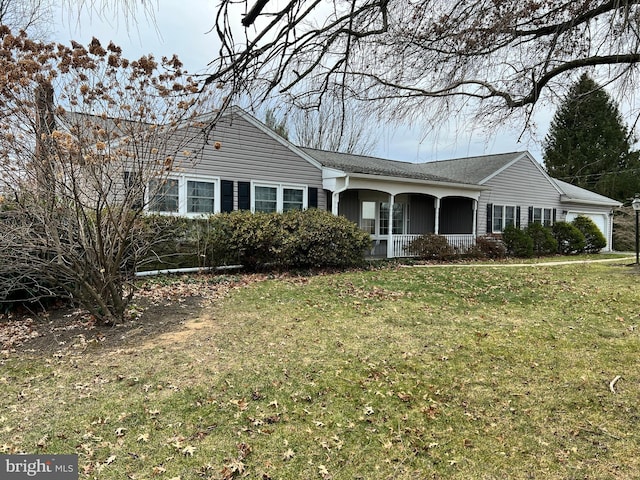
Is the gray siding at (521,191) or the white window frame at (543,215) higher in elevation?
the gray siding at (521,191)

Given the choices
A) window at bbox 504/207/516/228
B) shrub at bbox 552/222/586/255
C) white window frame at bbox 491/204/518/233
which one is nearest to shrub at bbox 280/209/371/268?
white window frame at bbox 491/204/518/233

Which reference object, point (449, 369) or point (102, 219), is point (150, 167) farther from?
point (449, 369)

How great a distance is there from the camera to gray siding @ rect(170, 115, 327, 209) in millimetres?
11375

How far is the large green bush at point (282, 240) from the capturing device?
406 inches

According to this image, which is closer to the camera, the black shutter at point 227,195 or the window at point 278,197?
the black shutter at point 227,195

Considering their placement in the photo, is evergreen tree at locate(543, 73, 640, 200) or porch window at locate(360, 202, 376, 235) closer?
evergreen tree at locate(543, 73, 640, 200)

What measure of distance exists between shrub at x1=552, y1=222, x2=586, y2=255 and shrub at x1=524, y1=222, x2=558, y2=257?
1115mm

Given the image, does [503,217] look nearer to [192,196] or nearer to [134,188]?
[192,196]

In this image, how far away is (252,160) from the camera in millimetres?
12258

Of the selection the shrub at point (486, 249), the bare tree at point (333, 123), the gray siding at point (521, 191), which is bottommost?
the shrub at point (486, 249)

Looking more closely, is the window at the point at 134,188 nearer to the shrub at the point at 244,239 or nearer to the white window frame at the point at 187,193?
the shrub at the point at 244,239

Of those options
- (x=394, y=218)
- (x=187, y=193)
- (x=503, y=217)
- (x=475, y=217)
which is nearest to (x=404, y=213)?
(x=394, y=218)

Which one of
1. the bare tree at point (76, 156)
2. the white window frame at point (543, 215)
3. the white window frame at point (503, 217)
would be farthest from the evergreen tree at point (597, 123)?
the white window frame at point (543, 215)

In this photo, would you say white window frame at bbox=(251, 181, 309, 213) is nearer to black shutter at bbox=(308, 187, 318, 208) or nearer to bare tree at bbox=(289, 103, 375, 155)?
black shutter at bbox=(308, 187, 318, 208)
